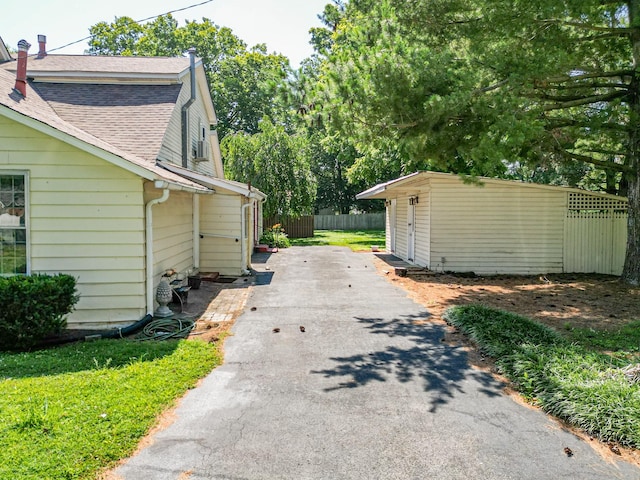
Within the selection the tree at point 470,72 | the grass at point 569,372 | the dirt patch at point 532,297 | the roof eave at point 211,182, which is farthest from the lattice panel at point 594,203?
the roof eave at point 211,182

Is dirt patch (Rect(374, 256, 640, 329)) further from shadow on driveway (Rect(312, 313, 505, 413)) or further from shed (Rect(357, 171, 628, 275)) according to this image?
shadow on driveway (Rect(312, 313, 505, 413))

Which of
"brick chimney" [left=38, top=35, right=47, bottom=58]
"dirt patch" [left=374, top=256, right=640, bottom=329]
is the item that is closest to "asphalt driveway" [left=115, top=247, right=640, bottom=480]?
"dirt patch" [left=374, top=256, right=640, bottom=329]

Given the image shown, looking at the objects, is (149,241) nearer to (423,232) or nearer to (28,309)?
(28,309)

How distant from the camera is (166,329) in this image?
6.85 metres

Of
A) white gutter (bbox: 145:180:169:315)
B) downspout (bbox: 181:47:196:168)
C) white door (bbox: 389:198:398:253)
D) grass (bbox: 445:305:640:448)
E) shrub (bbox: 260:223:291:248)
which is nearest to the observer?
grass (bbox: 445:305:640:448)

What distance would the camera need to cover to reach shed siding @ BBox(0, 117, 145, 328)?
21.8ft

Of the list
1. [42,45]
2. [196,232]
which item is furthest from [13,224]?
[42,45]

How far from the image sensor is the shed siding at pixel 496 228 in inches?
515

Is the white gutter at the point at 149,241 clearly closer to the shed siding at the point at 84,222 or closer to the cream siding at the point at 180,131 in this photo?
the shed siding at the point at 84,222

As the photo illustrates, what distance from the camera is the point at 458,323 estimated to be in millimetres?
7129

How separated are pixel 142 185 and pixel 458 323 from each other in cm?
541

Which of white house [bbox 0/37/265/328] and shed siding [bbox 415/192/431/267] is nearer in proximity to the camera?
white house [bbox 0/37/265/328]

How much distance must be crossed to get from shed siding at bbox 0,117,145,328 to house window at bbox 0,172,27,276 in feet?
0.53

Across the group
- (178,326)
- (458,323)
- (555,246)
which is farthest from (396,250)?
(178,326)
